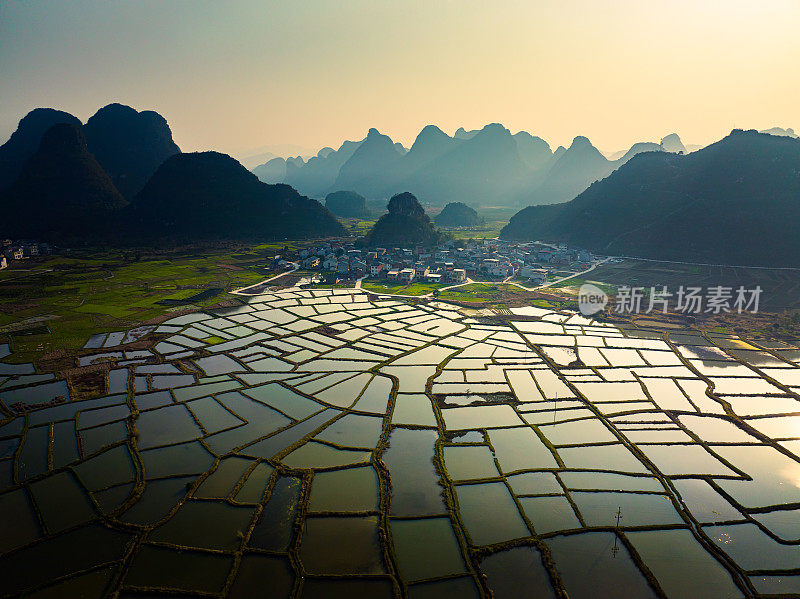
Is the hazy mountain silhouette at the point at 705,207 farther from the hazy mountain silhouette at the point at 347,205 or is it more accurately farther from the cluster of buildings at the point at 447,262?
the hazy mountain silhouette at the point at 347,205

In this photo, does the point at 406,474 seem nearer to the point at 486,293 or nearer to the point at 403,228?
the point at 486,293

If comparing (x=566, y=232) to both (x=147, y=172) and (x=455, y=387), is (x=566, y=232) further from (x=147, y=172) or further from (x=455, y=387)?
(x=147, y=172)

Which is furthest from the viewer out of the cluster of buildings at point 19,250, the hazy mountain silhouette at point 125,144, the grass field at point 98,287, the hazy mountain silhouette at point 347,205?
the hazy mountain silhouette at point 347,205

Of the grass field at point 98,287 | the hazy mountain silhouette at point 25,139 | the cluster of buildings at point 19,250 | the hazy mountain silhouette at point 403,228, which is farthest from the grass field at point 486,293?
the hazy mountain silhouette at point 25,139

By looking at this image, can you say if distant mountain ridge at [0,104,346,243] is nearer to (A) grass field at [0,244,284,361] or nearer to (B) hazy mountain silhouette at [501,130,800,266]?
(A) grass field at [0,244,284,361]

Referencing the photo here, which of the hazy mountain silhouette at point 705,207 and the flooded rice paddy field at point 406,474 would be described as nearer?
the flooded rice paddy field at point 406,474

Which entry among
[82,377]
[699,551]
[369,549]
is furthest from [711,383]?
[82,377]

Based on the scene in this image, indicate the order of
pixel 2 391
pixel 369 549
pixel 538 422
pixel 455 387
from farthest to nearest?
pixel 455 387, pixel 2 391, pixel 538 422, pixel 369 549
